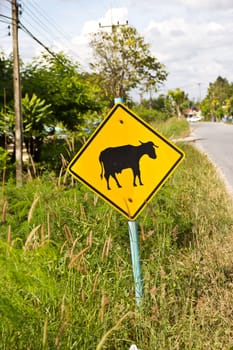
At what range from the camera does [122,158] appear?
3.94m

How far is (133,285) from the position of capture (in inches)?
152

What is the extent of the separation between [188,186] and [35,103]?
26.4 feet

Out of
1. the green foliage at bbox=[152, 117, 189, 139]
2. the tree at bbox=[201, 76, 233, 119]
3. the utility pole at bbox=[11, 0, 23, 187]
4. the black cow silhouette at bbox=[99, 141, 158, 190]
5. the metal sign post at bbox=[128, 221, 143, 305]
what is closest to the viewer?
the metal sign post at bbox=[128, 221, 143, 305]

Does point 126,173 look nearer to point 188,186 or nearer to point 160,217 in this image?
point 160,217

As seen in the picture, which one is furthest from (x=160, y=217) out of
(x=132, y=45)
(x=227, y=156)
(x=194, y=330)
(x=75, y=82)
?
(x=132, y=45)

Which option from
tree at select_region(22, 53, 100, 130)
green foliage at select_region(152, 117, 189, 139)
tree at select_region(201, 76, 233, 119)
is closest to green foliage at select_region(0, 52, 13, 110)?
tree at select_region(22, 53, 100, 130)

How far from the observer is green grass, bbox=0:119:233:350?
2.84 m

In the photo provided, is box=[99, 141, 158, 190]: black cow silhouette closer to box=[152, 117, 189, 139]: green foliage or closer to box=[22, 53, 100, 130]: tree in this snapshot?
box=[152, 117, 189, 139]: green foliage

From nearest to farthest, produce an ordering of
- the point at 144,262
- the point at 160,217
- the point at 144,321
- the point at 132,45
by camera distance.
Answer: the point at 144,321 → the point at 144,262 → the point at 160,217 → the point at 132,45

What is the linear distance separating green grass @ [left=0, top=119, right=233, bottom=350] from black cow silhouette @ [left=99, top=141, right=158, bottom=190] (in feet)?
1.45

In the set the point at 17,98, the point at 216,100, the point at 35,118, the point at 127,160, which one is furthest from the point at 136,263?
the point at 216,100

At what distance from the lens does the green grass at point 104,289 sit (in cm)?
284

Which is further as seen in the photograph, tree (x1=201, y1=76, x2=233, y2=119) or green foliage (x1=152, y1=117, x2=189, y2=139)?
tree (x1=201, y1=76, x2=233, y2=119)

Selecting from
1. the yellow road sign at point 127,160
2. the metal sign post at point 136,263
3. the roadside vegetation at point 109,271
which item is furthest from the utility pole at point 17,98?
the metal sign post at point 136,263
